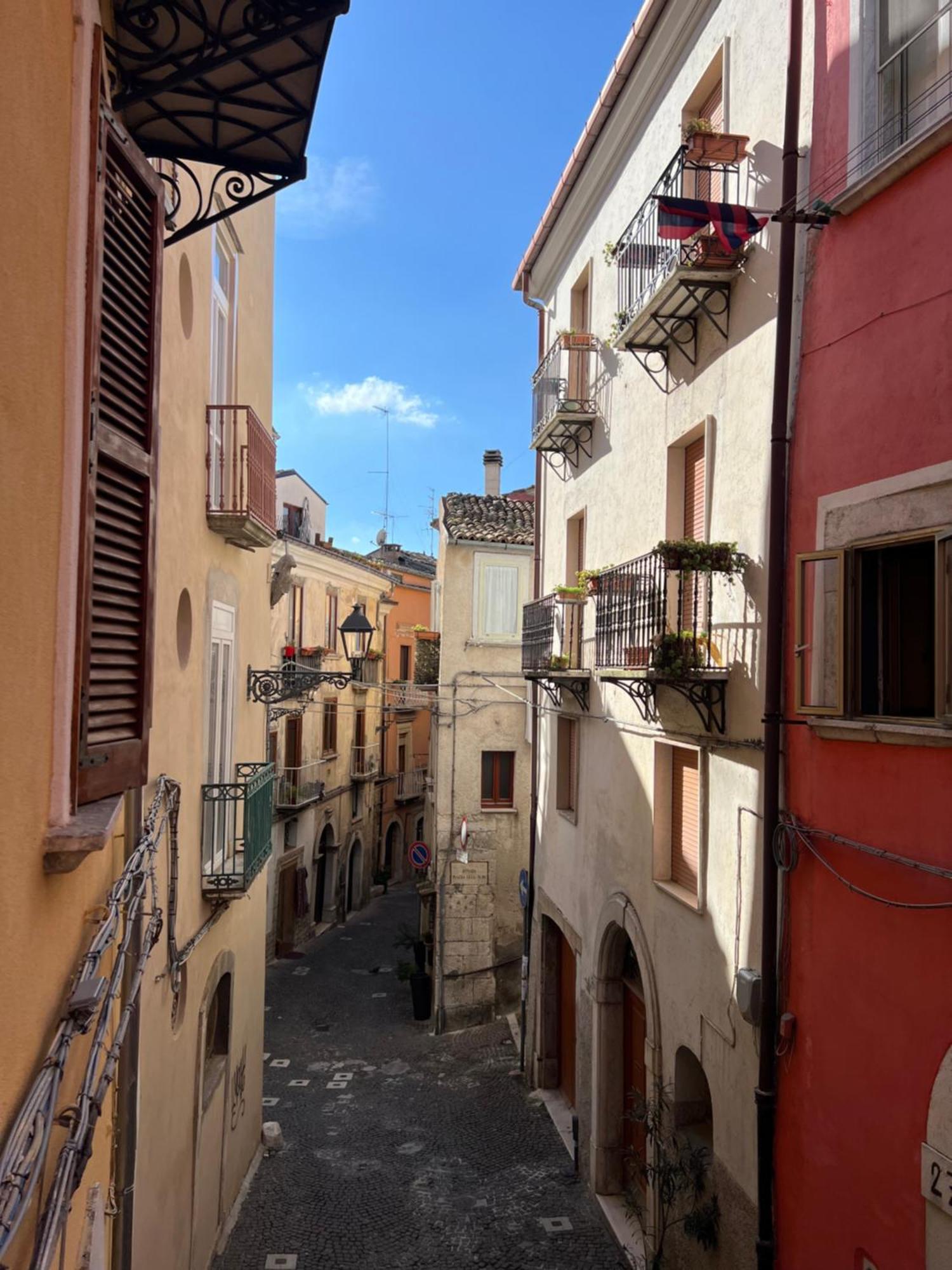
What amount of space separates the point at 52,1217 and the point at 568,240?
556 inches

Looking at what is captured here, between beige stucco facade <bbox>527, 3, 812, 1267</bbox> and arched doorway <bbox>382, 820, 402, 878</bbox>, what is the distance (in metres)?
25.4

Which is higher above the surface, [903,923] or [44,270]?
[44,270]

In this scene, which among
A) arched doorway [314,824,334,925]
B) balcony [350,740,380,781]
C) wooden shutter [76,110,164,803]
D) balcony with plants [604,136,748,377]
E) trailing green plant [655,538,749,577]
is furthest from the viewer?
balcony [350,740,380,781]

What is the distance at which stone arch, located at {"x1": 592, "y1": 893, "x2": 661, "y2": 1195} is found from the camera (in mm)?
11992

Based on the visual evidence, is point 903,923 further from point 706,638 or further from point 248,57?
point 248,57

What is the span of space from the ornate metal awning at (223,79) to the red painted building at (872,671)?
3.66 m

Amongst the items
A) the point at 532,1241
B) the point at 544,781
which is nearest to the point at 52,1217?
the point at 532,1241

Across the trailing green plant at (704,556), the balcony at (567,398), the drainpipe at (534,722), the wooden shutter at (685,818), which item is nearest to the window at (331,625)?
the drainpipe at (534,722)

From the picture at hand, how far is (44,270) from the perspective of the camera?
3180mm

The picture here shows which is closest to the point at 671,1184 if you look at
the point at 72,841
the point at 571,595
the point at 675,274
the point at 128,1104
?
the point at 128,1104

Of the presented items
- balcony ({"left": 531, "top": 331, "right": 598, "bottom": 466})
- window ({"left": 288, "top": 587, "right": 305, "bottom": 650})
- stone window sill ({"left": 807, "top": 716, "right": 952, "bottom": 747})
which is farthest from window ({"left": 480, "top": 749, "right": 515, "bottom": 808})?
stone window sill ({"left": 807, "top": 716, "right": 952, "bottom": 747})

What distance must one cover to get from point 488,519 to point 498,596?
2.12 metres

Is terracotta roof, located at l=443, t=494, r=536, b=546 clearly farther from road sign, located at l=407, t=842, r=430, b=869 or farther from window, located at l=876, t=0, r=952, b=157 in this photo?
window, located at l=876, t=0, r=952, b=157

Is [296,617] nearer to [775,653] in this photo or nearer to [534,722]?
[534,722]
